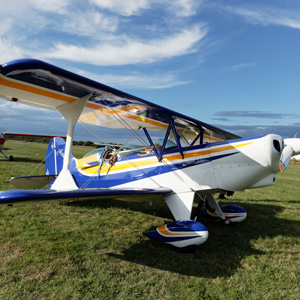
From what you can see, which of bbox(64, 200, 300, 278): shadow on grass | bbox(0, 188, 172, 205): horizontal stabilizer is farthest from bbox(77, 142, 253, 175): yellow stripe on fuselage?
bbox(64, 200, 300, 278): shadow on grass

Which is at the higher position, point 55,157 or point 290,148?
point 290,148

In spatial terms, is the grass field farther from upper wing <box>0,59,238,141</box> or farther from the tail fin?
upper wing <box>0,59,238,141</box>

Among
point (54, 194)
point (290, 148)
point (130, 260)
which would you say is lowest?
point (130, 260)

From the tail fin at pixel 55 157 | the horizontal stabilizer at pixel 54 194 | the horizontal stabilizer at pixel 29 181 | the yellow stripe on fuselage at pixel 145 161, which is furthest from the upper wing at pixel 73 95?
the horizontal stabilizer at pixel 29 181

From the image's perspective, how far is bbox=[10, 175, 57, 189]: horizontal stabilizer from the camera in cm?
561

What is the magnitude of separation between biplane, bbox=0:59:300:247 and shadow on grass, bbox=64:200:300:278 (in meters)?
0.20

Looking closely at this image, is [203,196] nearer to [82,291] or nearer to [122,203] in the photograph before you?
[122,203]

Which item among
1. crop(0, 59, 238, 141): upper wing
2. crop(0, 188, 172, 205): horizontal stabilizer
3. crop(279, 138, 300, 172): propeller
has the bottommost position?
crop(0, 188, 172, 205): horizontal stabilizer

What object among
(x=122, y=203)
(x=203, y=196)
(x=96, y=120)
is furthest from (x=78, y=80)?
(x=122, y=203)

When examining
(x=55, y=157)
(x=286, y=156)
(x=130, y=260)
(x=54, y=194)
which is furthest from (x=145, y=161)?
(x=55, y=157)

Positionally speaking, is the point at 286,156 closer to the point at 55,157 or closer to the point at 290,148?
the point at 290,148

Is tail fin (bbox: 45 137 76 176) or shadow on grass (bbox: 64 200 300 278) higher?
tail fin (bbox: 45 137 76 176)

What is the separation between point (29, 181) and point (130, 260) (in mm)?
3575

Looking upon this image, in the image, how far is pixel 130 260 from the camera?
11.5 ft
